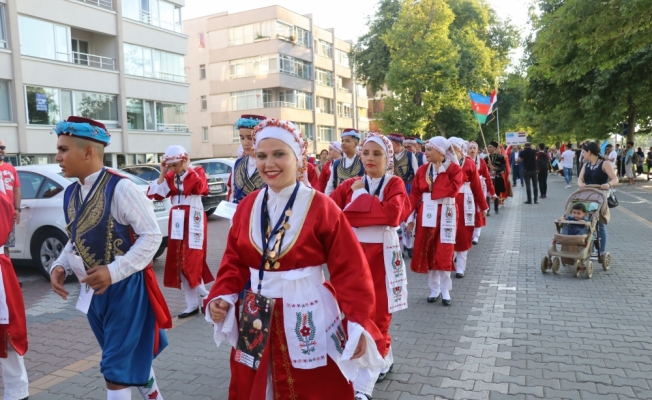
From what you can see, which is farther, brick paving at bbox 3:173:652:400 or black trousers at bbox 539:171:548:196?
black trousers at bbox 539:171:548:196

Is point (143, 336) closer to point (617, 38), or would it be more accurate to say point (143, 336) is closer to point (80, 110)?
point (617, 38)

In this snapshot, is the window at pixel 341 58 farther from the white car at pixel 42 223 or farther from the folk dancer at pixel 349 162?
the folk dancer at pixel 349 162

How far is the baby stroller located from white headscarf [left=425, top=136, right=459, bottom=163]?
2696mm

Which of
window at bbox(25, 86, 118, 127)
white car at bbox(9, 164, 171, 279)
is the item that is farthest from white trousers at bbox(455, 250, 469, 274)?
window at bbox(25, 86, 118, 127)

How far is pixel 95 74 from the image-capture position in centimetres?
2659

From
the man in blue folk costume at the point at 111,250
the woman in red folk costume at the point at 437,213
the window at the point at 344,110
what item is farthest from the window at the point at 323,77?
the man in blue folk costume at the point at 111,250

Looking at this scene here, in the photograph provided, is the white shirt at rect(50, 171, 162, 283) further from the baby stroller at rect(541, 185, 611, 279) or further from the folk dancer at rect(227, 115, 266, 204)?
the baby stroller at rect(541, 185, 611, 279)

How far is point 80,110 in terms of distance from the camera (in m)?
26.0

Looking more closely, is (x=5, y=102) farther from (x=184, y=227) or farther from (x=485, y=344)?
(x=485, y=344)

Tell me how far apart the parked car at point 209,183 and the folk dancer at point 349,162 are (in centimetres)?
766

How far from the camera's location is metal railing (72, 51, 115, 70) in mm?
26413

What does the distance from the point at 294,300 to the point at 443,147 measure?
429 centimetres

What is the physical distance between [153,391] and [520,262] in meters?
7.14

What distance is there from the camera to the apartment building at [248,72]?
151 feet
